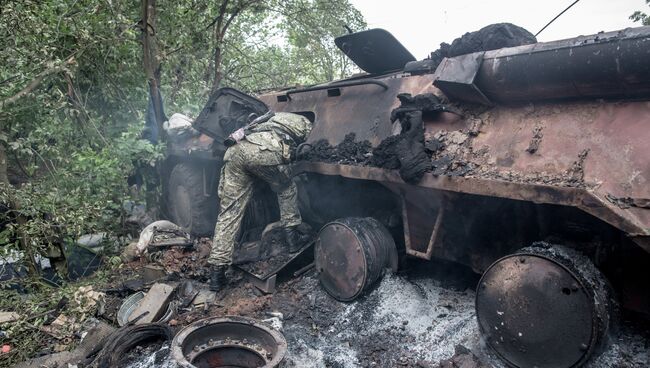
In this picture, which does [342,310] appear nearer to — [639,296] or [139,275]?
[639,296]

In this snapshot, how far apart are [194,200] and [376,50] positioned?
3.15 meters

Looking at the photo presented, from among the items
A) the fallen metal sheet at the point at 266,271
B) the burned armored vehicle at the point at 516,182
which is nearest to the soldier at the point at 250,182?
the fallen metal sheet at the point at 266,271

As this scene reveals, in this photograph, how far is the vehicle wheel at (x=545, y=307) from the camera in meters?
2.63

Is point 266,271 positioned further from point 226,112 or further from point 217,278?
point 226,112

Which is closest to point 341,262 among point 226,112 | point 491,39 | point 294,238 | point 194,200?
point 294,238

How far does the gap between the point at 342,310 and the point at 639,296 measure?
2161 mm

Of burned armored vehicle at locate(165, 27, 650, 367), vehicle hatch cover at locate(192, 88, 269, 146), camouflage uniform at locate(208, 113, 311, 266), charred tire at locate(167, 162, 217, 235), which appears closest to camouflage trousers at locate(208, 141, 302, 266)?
camouflage uniform at locate(208, 113, 311, 266)

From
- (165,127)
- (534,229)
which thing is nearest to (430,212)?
(534,229)

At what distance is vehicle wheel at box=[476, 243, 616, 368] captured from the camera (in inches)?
104

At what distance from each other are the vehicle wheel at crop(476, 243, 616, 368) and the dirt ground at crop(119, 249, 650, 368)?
0.71ft

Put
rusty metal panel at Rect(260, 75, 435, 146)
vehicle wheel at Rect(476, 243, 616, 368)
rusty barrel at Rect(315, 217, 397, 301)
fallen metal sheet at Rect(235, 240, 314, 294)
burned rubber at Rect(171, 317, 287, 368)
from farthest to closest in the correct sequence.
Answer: fallen metal sheet at Rect(235, 240, 314, 294) → rusty metal panel at Rect(260, 75, 435, 146) → rusty barrel at Rect(315, 217, 397, 301) → burned rubber at Rect(171, 317, 287, 368) → vehicle wheel at Rect(476, 243, 616, 368)

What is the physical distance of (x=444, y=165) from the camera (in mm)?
3273

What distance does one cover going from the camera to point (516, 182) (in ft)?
9.16

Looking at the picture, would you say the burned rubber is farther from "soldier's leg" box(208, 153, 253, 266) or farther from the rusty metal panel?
the rusty metal panel
